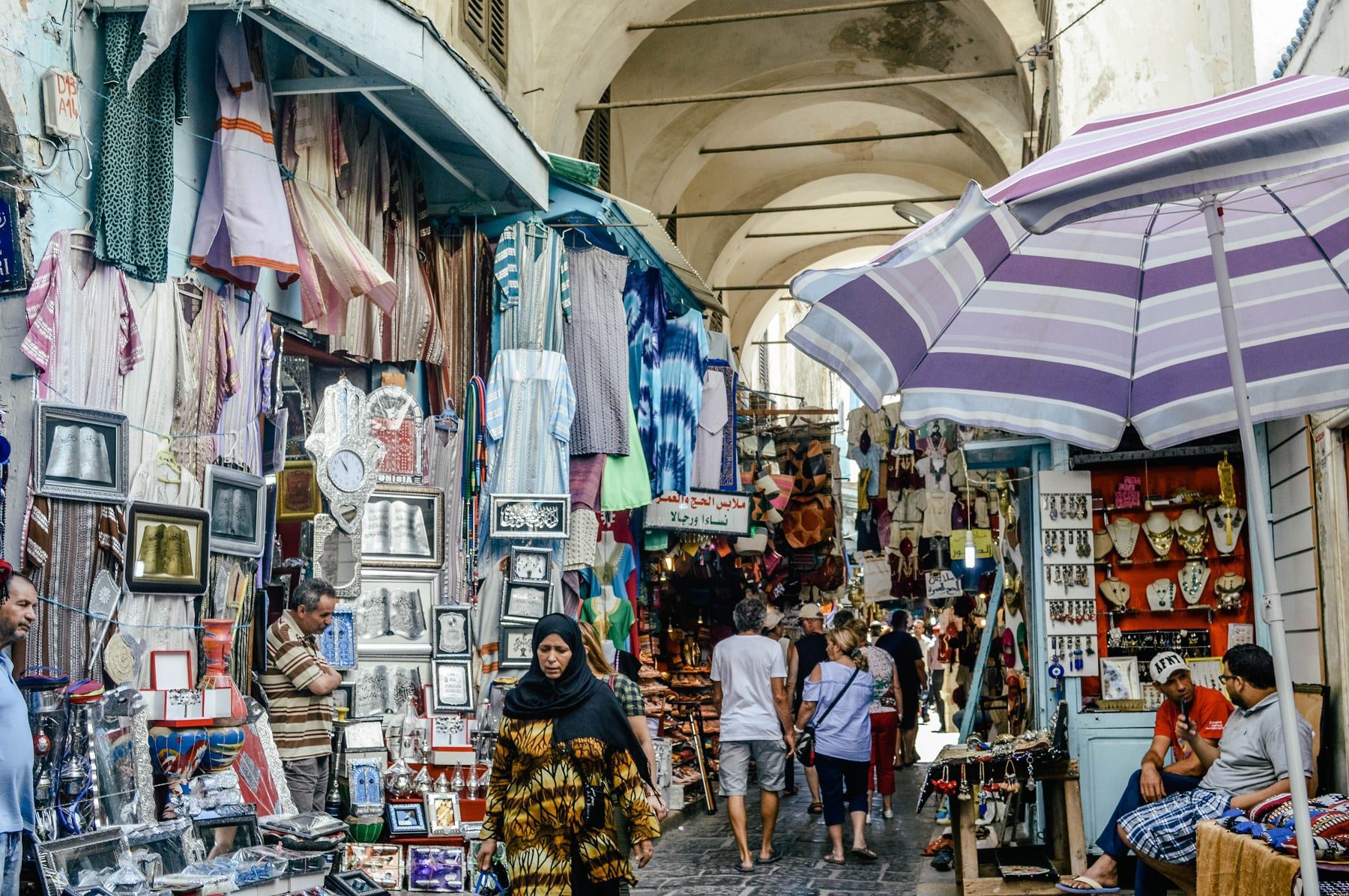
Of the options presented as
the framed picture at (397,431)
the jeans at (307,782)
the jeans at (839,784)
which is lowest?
the jeans at (839,784)

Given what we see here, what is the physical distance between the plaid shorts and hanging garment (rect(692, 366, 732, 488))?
264 inches

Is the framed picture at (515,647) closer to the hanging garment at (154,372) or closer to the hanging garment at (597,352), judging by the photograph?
the hanging garment at (597,352)

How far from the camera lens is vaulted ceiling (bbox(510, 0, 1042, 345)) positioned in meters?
12.4

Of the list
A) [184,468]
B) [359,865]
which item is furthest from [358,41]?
[359,865]

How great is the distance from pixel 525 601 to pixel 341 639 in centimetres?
147

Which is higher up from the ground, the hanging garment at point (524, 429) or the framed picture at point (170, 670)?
the hanging garment at point (524, 429)

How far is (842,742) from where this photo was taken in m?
9.04

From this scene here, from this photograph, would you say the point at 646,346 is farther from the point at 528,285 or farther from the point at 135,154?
the point at 135,154

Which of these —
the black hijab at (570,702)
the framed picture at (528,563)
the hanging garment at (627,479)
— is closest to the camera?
the black hijab at (570,702)

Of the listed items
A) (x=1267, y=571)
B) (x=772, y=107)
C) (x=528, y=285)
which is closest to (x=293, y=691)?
(x=528, y=285)

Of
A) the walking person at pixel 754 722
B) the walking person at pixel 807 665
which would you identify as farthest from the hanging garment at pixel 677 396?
the walking person at pixel 807 665

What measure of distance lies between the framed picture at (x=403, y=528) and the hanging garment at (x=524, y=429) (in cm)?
69

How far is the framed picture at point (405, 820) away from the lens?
20.6 feet

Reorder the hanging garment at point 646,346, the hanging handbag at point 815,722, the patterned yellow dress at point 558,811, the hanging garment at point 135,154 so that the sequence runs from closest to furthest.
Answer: the patterned yellow dress at point 558,811 < the hanging garment at point 135,154 < the hanging handbag at point 815,722 < the hanging garment at point 646,346
